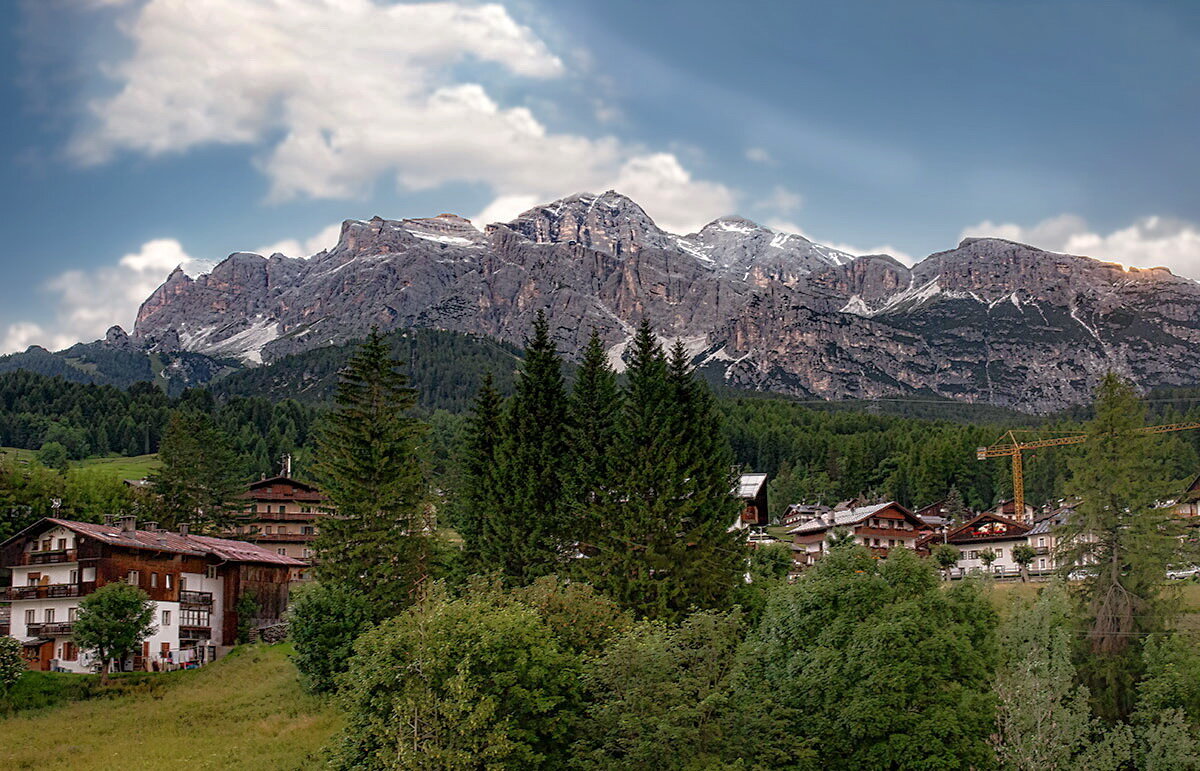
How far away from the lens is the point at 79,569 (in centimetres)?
7488

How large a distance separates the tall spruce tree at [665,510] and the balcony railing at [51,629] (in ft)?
125

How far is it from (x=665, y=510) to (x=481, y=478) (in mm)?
13299

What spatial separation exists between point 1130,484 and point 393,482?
4662 cm

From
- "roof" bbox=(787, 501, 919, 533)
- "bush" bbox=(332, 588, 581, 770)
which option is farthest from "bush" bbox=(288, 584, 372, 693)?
"roof" bbox=(787, 501, 919, 533)

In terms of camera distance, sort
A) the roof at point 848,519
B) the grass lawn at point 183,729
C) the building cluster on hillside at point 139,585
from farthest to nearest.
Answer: the roof at point 848,519
the building cluster on hillside at point 139,585
the grass lawn at point 183,729

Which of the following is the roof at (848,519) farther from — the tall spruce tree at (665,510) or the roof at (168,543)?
the tall spruce tree at (665,510)

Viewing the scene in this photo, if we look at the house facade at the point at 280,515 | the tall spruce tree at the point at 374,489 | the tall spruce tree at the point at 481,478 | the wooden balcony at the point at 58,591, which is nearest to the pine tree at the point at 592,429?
the tall spruce tree at the point at 481,478

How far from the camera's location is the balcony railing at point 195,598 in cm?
7994

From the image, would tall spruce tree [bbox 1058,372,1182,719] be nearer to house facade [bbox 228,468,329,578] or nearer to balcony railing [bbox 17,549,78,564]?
balcony railing [bbox 17,549,78,564]

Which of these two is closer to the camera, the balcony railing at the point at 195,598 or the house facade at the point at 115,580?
the house facade at the point at 115,580

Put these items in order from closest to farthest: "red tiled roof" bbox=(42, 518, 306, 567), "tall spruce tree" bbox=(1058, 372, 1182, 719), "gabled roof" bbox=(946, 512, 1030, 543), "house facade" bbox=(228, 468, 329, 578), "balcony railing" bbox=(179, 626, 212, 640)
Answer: "tall spruce tree" bbox=(1058, 372, 1182, 719) → "red tiled roof" bbox=(42, 518, 306, 567) → "balcony railing" bbox=(179, 626, 212, 640) → "house facade" bbox=(228, 468, 329, 578) → "gabled roof" bbox=(946, 512, 1030, 543)

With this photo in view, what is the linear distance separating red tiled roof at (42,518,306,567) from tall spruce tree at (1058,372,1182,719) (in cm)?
6254

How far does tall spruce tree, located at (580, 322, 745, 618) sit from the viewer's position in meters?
58.4

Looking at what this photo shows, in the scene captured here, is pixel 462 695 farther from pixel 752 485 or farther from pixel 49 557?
pixel 752 485
